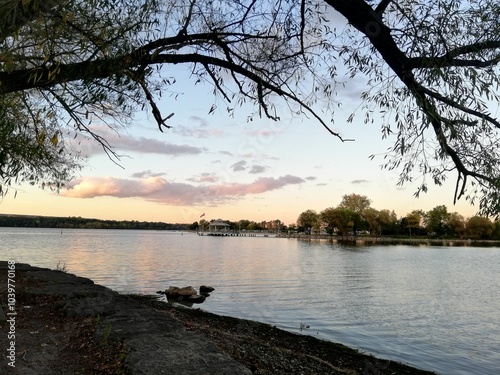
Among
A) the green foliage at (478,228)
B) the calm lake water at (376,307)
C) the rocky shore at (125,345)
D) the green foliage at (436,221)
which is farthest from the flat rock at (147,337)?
the green foliage at (436,221)

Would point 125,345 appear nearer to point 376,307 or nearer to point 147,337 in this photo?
point 147,337

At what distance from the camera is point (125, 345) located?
551cm

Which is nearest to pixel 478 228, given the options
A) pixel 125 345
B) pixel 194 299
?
pixel 194 299

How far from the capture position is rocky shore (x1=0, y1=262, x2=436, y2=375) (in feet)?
16.3

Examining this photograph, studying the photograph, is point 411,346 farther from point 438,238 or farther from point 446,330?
point 438,238

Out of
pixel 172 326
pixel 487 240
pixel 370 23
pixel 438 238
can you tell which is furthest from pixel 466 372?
pixel 487 240

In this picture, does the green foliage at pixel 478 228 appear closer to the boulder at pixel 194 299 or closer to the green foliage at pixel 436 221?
the green foliage at pixel 436 221

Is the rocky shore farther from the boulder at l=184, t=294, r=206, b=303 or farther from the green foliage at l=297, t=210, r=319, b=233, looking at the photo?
the green foliage at l=297, t=210, r=319, b=233

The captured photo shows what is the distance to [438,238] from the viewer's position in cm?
14875

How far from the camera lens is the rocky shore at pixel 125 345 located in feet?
16.3

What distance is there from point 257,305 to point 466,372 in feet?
29.7

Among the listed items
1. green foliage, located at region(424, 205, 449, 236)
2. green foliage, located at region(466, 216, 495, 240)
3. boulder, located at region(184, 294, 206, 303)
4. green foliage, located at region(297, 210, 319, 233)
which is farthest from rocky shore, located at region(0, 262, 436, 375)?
green foliage, located at region(297, 210, 319, 233)

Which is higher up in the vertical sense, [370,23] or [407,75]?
[370,23]

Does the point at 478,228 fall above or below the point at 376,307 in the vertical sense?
above
